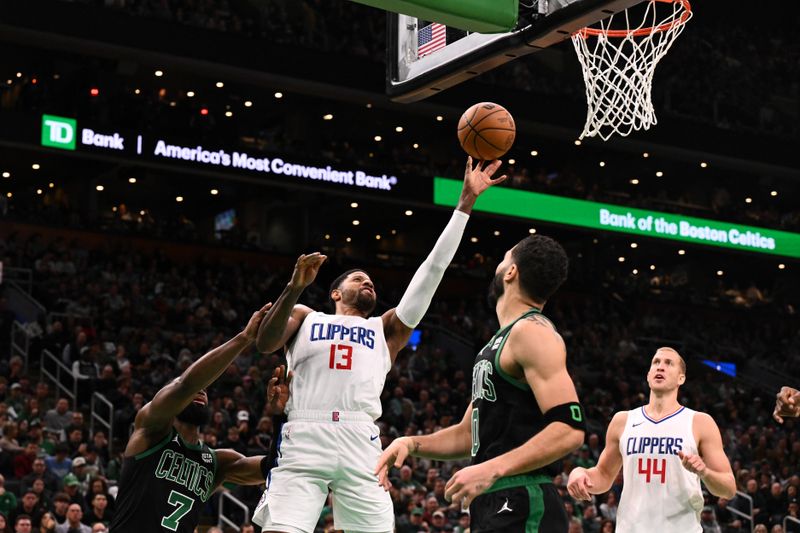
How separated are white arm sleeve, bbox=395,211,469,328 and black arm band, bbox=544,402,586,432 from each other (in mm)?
1841

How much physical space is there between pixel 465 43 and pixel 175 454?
10.5 feet

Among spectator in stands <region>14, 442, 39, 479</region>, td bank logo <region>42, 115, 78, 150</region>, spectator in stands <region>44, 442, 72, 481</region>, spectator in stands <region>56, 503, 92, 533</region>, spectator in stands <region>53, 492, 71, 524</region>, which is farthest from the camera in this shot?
td bank logo <region>42, 115, 78, 150</region>

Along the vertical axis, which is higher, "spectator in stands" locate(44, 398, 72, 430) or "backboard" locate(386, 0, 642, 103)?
"backboard" locate(386, 0, 642, 103)

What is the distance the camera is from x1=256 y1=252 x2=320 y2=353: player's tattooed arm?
627cm

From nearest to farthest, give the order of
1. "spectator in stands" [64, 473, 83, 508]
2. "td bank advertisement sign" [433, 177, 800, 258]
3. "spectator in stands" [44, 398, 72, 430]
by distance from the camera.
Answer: "spectator in stands" [64, 473, 83, 508] → "spectator in stands" [44, 398, 72, 430] → "td bank advertisement sign" [433, 177, 800, 258]

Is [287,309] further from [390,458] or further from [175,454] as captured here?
[390,458]

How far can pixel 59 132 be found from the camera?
24.5 meters

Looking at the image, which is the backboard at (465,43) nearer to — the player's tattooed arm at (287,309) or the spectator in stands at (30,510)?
the player's tattooed arm at (287,309)

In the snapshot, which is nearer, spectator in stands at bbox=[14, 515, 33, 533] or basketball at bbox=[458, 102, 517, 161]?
basketball at bbox=[458, 102, 517, 161]

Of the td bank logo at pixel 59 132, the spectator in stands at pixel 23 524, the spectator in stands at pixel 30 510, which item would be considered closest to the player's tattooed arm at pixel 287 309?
the spectator in stands at pixel 23 524

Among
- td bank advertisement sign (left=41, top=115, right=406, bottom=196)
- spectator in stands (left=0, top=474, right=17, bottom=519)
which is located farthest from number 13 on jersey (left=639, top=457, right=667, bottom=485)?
td bank advertisement sign (left=41, top=115, right=406, bottom=196)

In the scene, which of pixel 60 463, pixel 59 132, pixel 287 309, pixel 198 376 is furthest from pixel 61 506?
pixel 59 132

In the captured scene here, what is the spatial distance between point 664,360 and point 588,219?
866 inches

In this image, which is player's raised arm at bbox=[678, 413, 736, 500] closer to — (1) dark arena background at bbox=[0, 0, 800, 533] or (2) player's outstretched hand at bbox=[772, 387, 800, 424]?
(2) player's outstretched hand at bbox=[772, 387, 800, 424]
